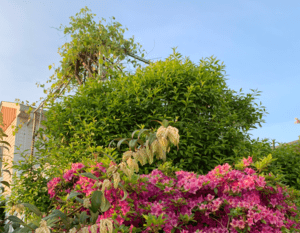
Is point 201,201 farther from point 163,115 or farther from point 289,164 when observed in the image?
point 289,164

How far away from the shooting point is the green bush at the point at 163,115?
388 centimetres

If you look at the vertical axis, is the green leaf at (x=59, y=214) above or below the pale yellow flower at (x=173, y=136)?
below

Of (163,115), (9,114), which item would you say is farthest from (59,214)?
(9,114)

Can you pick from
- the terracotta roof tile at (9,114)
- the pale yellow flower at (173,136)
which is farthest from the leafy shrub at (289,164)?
the terracotta roof tile at (9,114)

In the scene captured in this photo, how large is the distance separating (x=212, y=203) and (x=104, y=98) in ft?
7.95

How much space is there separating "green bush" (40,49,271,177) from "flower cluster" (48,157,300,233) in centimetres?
101

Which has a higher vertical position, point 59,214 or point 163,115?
point 163,115

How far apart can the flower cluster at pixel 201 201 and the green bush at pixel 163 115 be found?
1.01m

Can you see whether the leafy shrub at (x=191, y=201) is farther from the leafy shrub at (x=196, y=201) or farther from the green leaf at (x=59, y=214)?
the green leaf at (x=59, y=214)

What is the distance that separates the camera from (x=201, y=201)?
8.24 feet

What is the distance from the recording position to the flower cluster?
2330 millimetres

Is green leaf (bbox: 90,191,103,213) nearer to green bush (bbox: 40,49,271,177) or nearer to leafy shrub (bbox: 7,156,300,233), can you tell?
leafy shrub (bbox: 7,156,300,233)

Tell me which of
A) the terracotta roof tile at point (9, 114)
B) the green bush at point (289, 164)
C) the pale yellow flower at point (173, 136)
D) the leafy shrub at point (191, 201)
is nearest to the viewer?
the pale yellow flower at point (173, 136)

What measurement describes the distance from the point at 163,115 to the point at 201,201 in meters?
1.73
